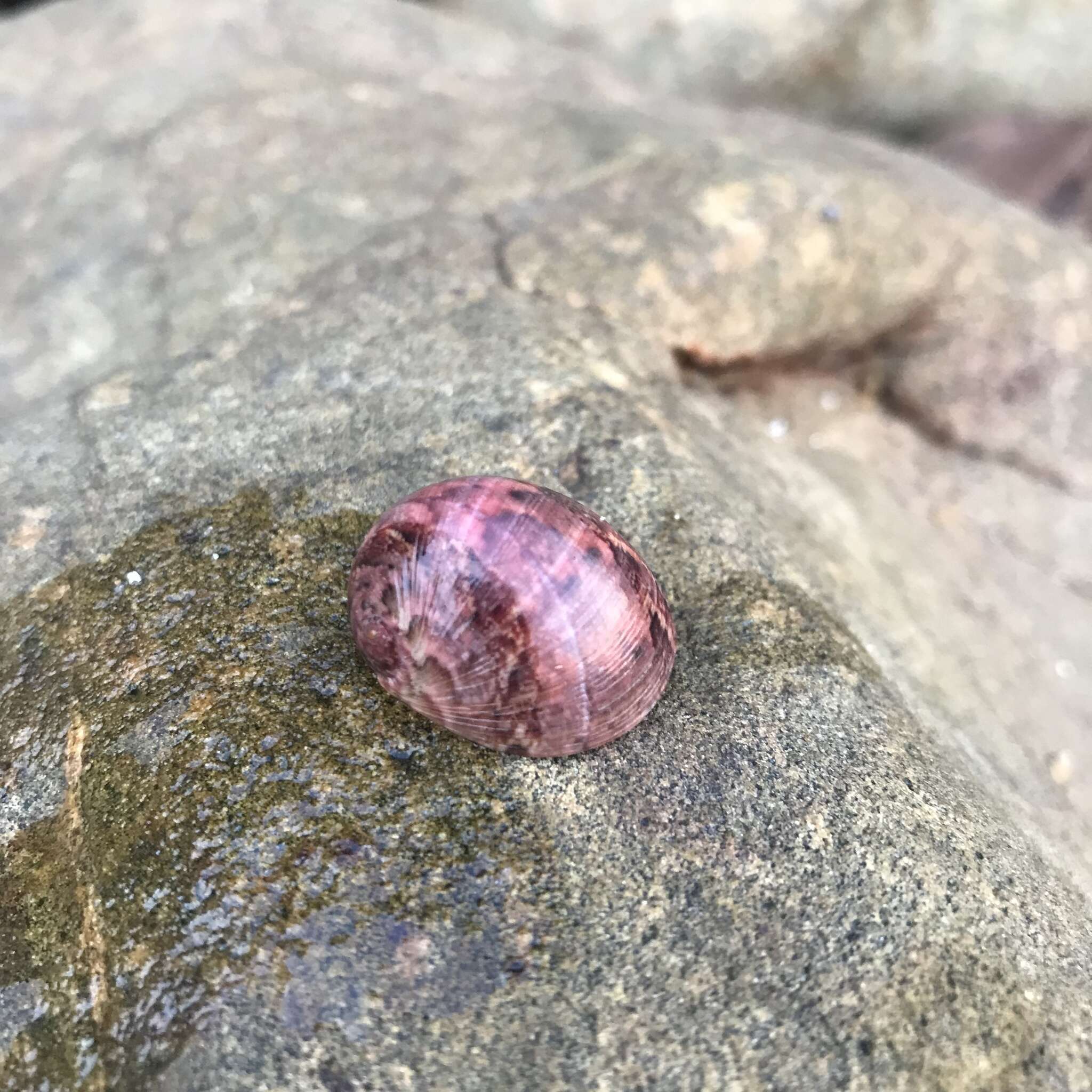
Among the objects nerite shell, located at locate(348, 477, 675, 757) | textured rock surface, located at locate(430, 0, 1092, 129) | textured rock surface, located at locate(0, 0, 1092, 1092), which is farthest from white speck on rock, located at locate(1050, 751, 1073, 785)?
textured rock surface, located at locate(430, 0, 1092, 129)

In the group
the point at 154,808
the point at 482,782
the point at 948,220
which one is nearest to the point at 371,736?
the point at 482,782

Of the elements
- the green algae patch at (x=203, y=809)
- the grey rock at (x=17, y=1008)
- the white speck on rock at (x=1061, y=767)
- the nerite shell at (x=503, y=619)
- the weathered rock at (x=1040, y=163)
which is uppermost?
the nerite shell at (x=503, y=619)

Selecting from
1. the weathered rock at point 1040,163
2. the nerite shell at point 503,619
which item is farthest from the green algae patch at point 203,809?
the weathered rock at point 1040,163

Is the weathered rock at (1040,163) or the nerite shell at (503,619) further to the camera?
the weathered rock at (1040,163)

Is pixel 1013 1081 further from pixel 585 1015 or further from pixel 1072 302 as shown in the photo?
pixel 1072 302

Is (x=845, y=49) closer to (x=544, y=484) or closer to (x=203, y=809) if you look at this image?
(x=544, y=484)

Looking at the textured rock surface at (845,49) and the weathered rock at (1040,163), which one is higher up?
the textured rock surface at (845,49)

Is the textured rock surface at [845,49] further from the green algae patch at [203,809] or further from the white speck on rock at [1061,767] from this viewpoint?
the green algae patch at [203,809]

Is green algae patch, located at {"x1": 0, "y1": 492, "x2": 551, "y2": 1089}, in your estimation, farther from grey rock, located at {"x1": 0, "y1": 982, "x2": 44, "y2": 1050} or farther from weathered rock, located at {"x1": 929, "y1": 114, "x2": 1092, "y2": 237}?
weathered rock, located at {"x1": 929, "y1": 114, "x2": 1092, "y2": 237}
